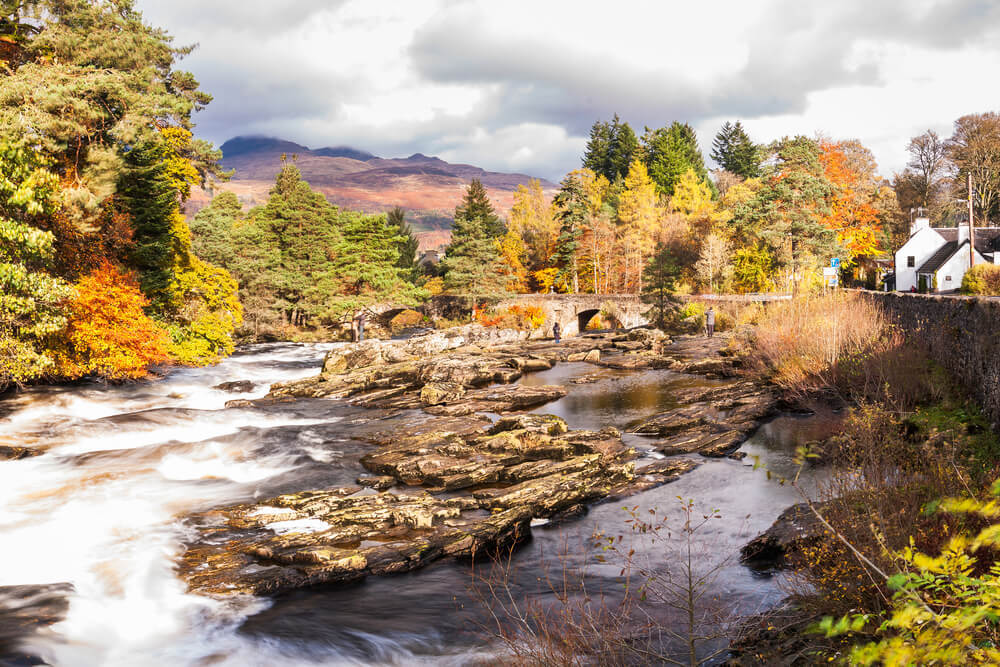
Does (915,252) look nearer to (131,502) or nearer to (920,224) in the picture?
(920,224)

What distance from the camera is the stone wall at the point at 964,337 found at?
1317 cm

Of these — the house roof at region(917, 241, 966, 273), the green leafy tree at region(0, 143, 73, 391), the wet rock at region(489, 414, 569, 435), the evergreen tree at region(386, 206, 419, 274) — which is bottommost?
the wet rock at region(489, 414, 569, 435)

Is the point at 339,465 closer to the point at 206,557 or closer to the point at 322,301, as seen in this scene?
the point at 206,557

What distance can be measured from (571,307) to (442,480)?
149 feet

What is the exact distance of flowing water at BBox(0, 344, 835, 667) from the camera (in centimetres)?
859

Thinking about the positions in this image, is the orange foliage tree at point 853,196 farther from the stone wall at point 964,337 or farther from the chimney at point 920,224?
the stone wall at point 964,337

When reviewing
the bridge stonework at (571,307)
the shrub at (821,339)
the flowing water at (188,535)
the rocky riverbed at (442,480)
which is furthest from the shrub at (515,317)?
the shrub at (821,339)

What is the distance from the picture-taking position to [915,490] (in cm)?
732

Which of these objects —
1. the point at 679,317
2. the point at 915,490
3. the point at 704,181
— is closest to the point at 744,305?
the point at 679,317

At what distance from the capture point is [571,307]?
5934cm

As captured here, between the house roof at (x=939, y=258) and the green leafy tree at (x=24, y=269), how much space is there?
66.5 metres

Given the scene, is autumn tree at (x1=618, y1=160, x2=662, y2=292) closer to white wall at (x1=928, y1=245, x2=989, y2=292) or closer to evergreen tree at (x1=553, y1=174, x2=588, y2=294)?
evergreen tree at (x1=553, y1=174, x2=588, y2=294)

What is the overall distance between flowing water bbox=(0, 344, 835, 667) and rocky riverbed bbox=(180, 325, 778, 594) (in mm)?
434

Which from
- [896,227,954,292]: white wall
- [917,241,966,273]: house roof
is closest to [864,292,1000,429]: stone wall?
[917,241,966,273]: house roof
